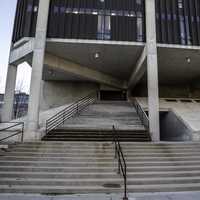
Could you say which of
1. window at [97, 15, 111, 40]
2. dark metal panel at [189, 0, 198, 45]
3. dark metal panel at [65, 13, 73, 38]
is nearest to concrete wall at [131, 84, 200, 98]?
dark metal panel at [189, 0, 198, 45]

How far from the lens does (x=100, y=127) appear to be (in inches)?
440

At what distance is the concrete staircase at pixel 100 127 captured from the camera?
9.63 meters

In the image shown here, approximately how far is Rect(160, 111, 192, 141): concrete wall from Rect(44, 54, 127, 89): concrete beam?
7.30m

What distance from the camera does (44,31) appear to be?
40.0 feet

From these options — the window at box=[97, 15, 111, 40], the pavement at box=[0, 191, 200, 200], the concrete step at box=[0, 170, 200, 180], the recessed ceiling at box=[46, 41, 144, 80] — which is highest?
the window at box=[97, 15, 111, 40]

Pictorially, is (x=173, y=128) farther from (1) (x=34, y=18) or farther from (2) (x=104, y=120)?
(1) (x=34, y=18)

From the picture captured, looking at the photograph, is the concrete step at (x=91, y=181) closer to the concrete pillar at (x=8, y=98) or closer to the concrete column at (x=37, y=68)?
the concrete column at (x=37, y=68)

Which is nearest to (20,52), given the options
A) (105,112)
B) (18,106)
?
(105,112)

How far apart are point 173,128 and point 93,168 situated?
9.46m

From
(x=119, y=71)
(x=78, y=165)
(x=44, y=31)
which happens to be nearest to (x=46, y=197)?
(x=78, y=165)

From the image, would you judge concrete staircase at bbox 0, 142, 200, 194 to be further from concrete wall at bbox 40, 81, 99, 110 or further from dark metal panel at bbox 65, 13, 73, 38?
concrete wall at bbox 40, 81, 99, 110

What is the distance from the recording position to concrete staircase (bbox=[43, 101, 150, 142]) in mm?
9633

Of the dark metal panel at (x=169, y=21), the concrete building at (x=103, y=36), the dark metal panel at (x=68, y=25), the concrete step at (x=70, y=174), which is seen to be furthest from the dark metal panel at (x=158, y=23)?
the concrete step at (x=70, y=174)

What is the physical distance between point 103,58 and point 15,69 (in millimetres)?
7571
